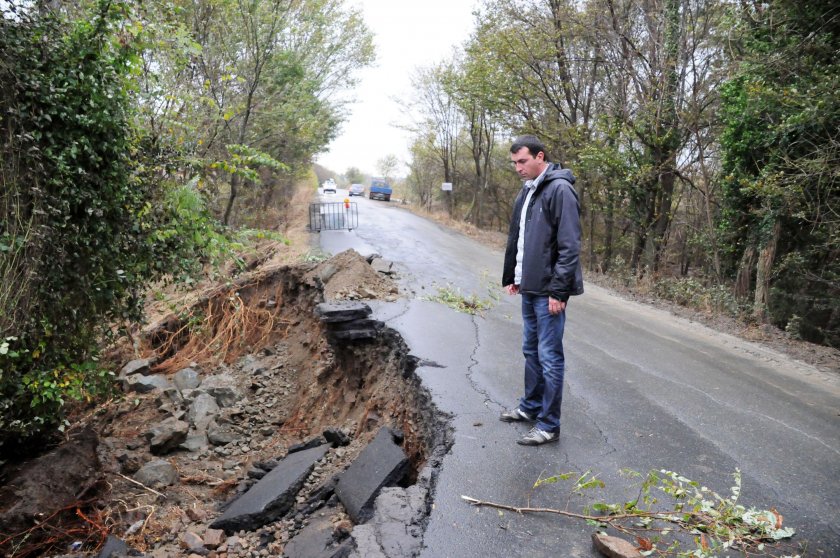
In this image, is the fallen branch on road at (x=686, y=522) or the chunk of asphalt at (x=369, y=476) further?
the chunk of asphalt at (x=369, y=476)

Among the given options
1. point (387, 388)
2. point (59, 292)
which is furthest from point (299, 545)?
point (59, 292)

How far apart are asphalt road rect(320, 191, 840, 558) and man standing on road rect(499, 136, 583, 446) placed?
17.6 inches

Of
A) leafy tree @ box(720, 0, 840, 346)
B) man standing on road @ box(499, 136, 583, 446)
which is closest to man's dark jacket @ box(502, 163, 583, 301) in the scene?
man standing on road @ box(499, 136, 583, 446)

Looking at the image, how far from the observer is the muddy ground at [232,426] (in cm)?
435

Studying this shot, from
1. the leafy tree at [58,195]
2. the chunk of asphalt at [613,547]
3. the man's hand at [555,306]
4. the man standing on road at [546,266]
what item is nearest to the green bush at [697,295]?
the man standing on road at [546,266]

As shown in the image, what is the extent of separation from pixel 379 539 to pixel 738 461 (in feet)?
9.29

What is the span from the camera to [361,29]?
2209 centimetres

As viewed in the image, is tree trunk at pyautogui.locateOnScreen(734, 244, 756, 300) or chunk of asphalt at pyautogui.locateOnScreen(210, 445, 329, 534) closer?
chunk of asphalt at pyautogui.locateOnScreen(210, 445, 329, 534)

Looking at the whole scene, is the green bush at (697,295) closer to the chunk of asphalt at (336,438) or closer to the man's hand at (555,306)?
the man's hand at (555,306)

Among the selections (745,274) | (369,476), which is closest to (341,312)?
(369,476)

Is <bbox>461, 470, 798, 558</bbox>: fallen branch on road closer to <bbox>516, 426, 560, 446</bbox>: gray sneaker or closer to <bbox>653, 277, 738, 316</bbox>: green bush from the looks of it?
<bbox>516, 426, 560, 446</bbox>: gray sneaker

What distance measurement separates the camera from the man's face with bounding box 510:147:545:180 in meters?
4.00

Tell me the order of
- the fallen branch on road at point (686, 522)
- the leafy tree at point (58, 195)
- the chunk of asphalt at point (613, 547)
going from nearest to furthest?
the chunk of asphalt at point (613, 547)
the fallen branch on road at point (686, 522)
the leafy tree at point (58, 195)

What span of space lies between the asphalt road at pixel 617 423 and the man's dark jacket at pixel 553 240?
1.21 meters
